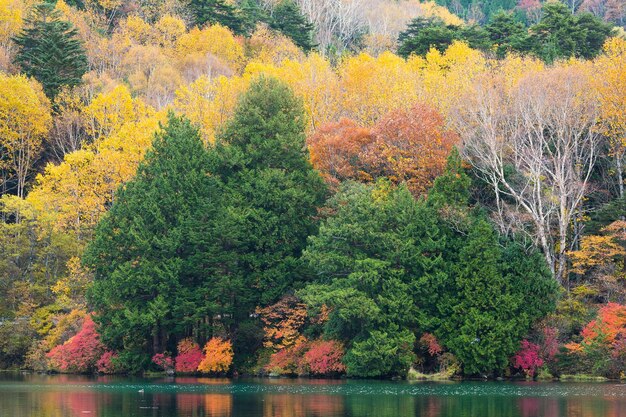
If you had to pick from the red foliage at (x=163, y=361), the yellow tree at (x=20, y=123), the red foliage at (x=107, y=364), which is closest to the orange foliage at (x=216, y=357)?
the red foliage at (x=163, y=361)

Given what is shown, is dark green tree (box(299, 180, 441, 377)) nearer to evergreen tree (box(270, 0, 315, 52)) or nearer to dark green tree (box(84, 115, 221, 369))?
dark green tree (box(84, 115, 221, 369))

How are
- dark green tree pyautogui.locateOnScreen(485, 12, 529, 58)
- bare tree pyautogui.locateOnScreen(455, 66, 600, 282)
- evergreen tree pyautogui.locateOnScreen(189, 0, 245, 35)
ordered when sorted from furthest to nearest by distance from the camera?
evergreen tree pyautogui.locateOnScreen(189, 0, 245, 35)
dark green tree pyautogui.locateOnScreen(485, 12, 529, 58)
bare tree pyautogui.locateOnScreen(455, 66, 600, 282)

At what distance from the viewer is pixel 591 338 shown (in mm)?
54688

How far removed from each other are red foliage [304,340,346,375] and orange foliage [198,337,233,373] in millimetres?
5212

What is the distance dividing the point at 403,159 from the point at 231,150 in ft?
34.9

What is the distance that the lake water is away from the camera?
3759cm

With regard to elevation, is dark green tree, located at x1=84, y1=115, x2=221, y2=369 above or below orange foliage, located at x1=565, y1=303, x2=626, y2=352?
above

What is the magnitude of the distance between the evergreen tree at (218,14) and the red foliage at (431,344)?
59.4 metres

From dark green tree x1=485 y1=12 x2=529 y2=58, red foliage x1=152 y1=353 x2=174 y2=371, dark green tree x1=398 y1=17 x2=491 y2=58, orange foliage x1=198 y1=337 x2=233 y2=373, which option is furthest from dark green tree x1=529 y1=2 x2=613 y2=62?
red foliage x1=152 y1=353 x2=174 y2=371

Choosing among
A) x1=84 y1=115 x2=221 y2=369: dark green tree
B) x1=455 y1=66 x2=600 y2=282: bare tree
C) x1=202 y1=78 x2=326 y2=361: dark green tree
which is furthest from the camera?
x1=202 y1=78 x2=326 y2=361: dark green tree

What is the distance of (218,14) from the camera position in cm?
11038

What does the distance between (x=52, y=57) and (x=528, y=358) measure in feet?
162

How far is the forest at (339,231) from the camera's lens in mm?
56281

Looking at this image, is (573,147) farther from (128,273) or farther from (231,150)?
(128,273)
